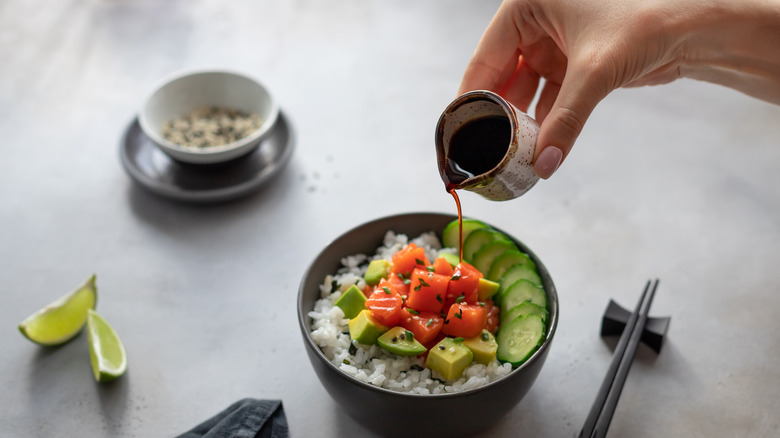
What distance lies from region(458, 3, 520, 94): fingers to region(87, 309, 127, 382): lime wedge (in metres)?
1.40

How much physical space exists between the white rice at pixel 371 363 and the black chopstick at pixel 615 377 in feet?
0.93

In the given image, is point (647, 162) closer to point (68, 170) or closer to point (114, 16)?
point (68, 170)

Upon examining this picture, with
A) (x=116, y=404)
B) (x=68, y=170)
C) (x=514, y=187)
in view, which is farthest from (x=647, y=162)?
(x=68, y=170)

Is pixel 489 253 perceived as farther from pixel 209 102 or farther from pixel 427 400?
pixel 209 102

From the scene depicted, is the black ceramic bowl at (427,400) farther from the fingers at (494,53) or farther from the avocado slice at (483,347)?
the fingers at (494,53)

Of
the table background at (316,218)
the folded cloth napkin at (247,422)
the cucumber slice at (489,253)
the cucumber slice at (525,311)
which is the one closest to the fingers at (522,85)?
the table background at (316,218)

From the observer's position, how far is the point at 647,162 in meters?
2.91

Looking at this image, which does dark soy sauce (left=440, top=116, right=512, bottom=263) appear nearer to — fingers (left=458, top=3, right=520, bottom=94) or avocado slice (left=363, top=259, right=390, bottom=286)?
avocado slice (left=363, top=259, right=390, bottom=286)

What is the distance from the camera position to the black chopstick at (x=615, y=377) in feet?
5.98

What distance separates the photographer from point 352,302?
6.38ft

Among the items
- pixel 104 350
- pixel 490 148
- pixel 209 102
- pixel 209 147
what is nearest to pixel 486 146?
pixel 490 148

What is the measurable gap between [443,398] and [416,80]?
81.3 inches

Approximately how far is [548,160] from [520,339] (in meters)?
0.48

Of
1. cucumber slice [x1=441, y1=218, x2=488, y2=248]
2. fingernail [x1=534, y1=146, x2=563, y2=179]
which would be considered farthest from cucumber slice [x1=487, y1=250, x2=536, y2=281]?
fingernail [x1=534, y1=146, x2=563, y2=179]
